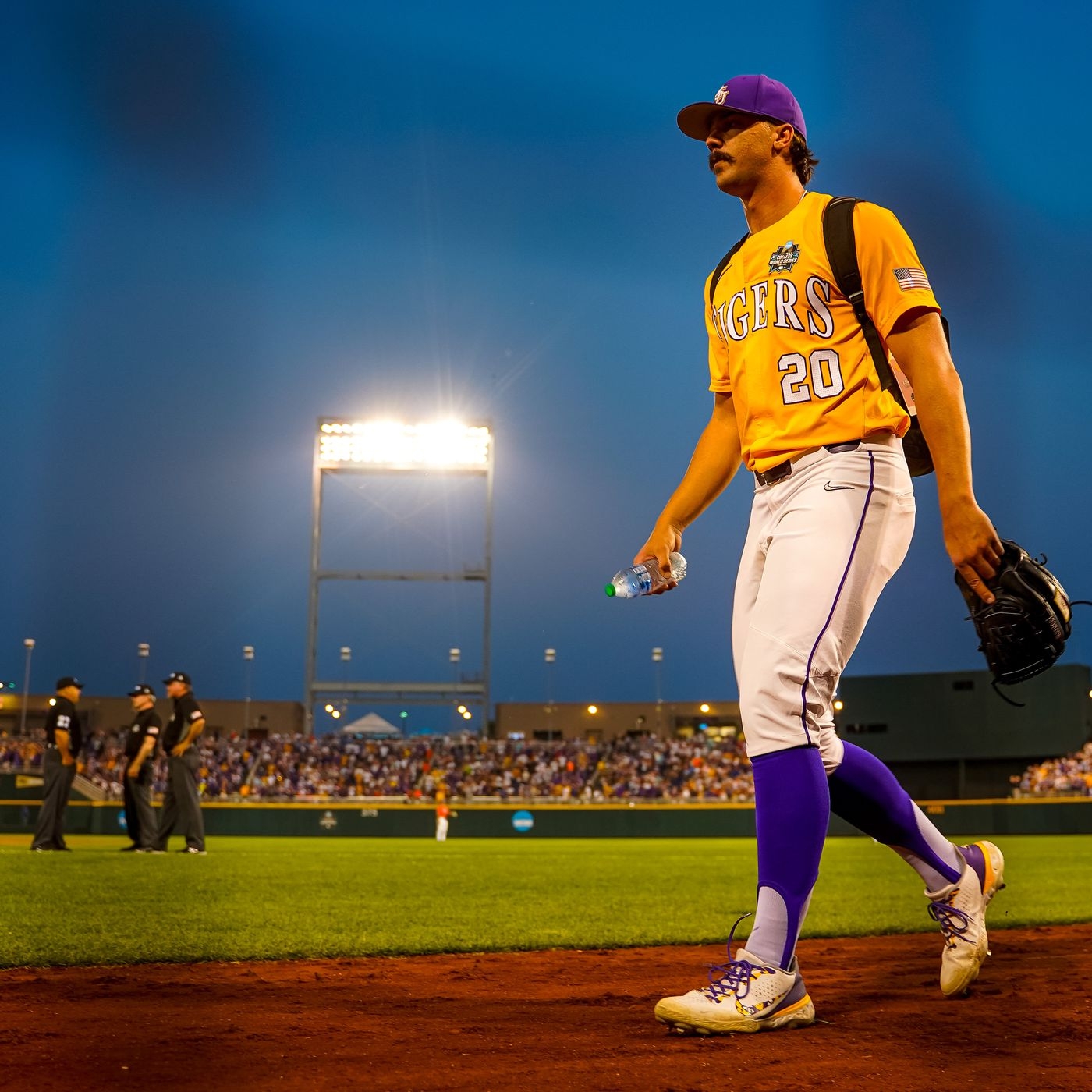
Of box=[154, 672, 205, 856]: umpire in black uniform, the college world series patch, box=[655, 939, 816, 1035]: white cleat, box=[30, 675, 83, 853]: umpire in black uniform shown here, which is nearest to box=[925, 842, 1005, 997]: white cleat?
box=[655, 939, 816, 1035]: white cleat

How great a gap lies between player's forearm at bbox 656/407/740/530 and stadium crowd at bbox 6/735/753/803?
28.9 m

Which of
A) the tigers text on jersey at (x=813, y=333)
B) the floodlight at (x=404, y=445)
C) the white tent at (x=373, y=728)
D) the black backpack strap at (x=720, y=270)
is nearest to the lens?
the tigers text on jersey at (x=813, y=333)

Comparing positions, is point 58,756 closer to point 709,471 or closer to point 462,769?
point 709,471

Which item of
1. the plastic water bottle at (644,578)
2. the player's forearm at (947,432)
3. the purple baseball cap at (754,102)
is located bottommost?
the plastic water bottle at (644,578)

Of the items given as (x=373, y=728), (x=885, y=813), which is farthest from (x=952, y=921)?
(x=373, y=728)

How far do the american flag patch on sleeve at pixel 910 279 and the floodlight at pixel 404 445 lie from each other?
36.0 m

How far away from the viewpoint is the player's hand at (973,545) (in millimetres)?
2408

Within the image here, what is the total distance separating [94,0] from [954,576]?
22.9ft

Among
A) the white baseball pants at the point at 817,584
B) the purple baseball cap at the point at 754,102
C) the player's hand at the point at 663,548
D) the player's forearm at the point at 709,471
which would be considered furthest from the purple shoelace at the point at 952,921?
the purple baseball cap at the point at 754,102

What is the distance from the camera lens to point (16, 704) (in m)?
58.6

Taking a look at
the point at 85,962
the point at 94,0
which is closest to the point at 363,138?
the point at 94,0

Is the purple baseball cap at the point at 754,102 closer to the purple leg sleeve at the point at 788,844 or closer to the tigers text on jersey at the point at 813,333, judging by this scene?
the tigers text on jersey at the point at 813,333

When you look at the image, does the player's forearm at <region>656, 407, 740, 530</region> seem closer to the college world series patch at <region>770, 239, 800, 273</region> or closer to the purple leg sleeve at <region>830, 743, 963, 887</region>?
the college world series patch at <region>770, 239, 800, 273</region>

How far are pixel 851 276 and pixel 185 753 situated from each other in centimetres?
978
